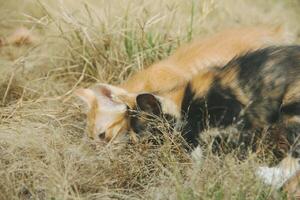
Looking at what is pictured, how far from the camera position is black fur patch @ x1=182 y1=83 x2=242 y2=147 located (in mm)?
4629

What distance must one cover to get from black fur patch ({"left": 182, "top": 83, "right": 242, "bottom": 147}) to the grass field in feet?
0.75

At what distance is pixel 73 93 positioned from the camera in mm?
5633

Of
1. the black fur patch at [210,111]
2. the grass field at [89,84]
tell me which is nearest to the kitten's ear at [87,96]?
the grass field at [89,84]

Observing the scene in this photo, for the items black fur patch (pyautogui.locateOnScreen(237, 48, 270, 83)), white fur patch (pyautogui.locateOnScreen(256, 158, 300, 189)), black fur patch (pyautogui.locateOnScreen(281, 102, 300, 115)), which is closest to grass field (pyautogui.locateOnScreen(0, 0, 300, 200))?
white fur patch (pyautogui.locateOnScreen(256, 158, 300, 189))

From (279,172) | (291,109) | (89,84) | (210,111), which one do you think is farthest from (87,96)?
(279,172)

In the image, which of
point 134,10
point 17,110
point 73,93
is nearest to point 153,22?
point 134,10

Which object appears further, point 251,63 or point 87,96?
point 87,96

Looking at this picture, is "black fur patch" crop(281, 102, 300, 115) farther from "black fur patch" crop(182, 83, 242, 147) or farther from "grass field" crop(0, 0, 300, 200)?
"grass field" crop(0, 0, 300, 200)

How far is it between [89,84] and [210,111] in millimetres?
1772

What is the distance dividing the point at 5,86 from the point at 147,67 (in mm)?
1238

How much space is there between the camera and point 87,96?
5336 millimetres

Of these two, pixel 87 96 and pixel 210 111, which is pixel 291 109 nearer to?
pixel 210 111

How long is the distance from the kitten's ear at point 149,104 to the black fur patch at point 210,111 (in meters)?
0.20

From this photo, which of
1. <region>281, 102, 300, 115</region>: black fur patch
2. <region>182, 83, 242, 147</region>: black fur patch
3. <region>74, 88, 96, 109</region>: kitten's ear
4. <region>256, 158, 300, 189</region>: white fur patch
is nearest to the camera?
<region>256, 158, 300, 189</region>: white fur patch
